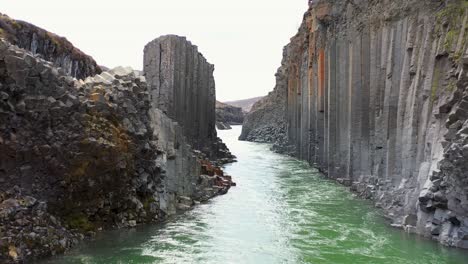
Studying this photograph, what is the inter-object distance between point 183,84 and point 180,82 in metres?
0.79

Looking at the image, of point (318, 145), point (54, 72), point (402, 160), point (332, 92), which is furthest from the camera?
point (318, 145)

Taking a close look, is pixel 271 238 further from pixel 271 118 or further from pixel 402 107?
pixel 271 118

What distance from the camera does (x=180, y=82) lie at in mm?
31141

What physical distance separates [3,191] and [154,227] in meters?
4.83

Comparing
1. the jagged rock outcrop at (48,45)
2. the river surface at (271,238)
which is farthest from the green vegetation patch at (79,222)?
the jagged rock outcrop at (48,45)

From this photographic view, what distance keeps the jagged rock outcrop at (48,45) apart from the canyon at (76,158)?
24.1 m

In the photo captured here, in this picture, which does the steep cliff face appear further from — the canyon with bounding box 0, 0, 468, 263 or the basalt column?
the canyon with bounding box 0, 0, 468, 263

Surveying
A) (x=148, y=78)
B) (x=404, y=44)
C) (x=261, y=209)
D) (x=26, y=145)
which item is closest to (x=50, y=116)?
(x=26, y=145)

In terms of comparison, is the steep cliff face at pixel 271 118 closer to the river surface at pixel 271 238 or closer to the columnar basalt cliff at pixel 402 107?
the columnar basalt cliff at pixel 402 107

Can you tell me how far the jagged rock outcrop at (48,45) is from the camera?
40.8 metres

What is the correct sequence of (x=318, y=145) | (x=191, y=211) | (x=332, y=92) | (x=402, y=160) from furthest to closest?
1. (x=318, y=145)
2. (x=332, y=92)
3. (x=191, y=211)
4. (x=402, y=160)

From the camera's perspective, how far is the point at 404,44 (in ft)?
60.0

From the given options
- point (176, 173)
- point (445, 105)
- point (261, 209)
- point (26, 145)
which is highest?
point (445, 105)

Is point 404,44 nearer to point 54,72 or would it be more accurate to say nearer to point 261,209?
point 261,209
